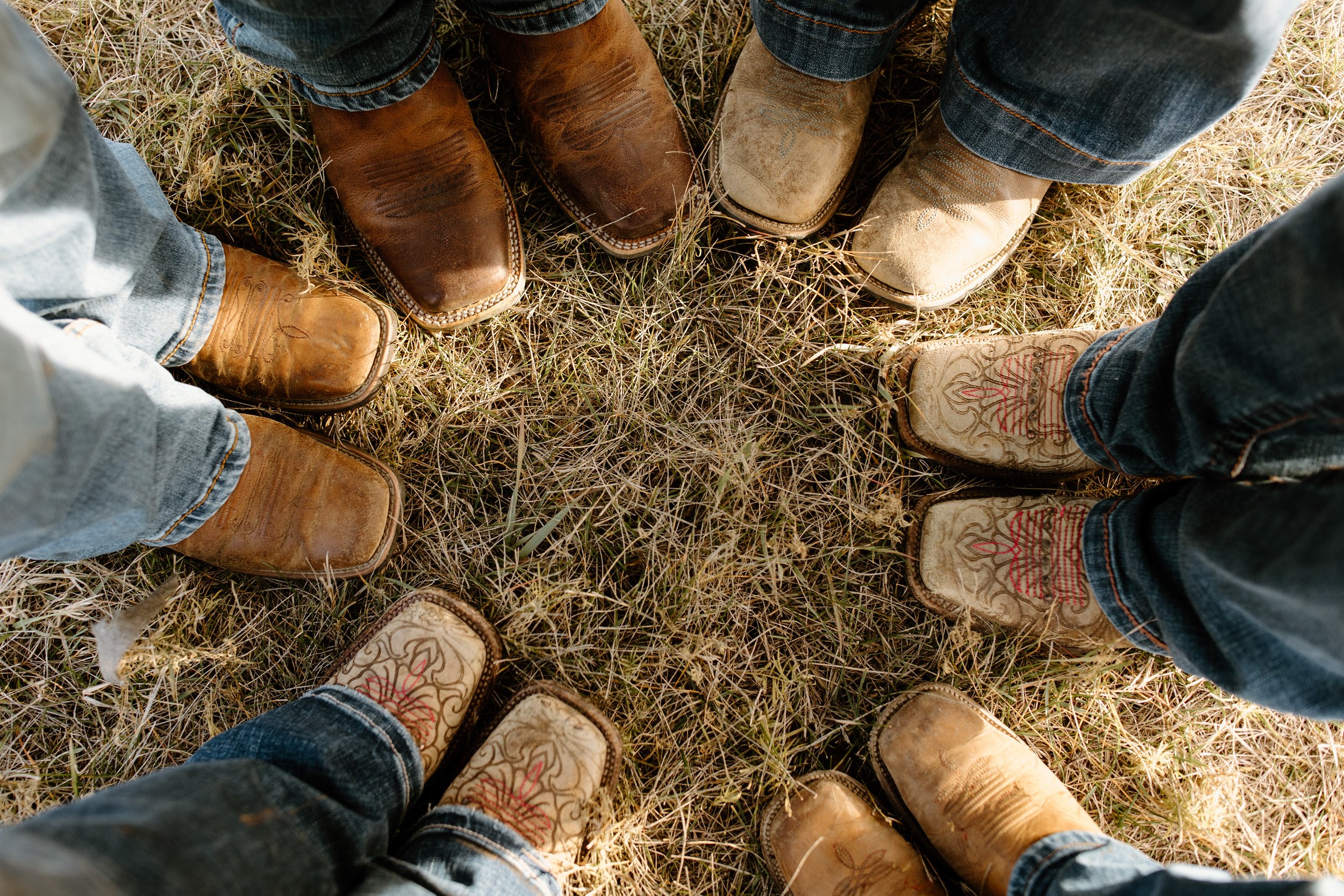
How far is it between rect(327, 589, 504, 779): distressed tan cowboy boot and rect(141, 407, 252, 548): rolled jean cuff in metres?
0.33

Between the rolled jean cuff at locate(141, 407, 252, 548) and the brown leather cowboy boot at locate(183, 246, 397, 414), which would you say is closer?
the rolled jean cuff at locate(141, 407, 252, 548)

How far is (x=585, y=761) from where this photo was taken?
3.80ft

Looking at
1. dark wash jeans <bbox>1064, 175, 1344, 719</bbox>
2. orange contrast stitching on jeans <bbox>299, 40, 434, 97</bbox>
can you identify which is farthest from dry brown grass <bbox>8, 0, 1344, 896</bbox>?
dark wash jeans <bbox>1064, 175, 1344, 719</bbox>

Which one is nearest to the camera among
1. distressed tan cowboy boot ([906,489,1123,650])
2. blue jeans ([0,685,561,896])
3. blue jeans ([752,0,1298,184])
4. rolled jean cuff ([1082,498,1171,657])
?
blue jeans ([0,685,561,896])

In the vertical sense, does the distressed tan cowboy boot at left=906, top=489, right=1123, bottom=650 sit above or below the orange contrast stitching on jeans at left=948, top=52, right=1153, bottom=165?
below

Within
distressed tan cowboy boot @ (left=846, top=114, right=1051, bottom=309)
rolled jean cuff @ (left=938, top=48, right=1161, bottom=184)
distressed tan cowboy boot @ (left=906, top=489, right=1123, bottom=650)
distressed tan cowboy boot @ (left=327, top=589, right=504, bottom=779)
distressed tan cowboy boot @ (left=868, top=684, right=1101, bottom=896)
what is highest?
rolled jean cuff @ (left=938, top=48, right=1161, bottom=184)

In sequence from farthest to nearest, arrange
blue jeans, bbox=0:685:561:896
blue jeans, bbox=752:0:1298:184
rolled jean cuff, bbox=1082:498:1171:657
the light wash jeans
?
rolled jean cuff, bbox=1082:498:1171:657
blue jeans, bbox=752:0:1298:184
the light wash jeans
blue jeans, bbox=0:685:561:896

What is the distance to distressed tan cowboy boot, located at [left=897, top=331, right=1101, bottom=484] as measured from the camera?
3.76 feet

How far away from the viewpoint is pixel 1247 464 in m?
0.77

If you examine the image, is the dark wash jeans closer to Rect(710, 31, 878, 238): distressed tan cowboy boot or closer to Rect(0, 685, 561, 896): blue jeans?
Rect(710, 31, 878, 238): distressed tan cowboy boot

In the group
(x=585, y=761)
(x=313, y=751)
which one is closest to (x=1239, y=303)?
(x=585, y=761)

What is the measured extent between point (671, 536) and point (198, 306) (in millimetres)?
896

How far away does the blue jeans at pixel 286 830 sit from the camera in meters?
0.62

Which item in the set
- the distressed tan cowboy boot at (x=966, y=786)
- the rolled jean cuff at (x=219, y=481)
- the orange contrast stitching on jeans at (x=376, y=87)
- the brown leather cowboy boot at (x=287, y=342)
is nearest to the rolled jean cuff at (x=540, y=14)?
the orange contrast stitching on jeans at (x=376, y=87)
